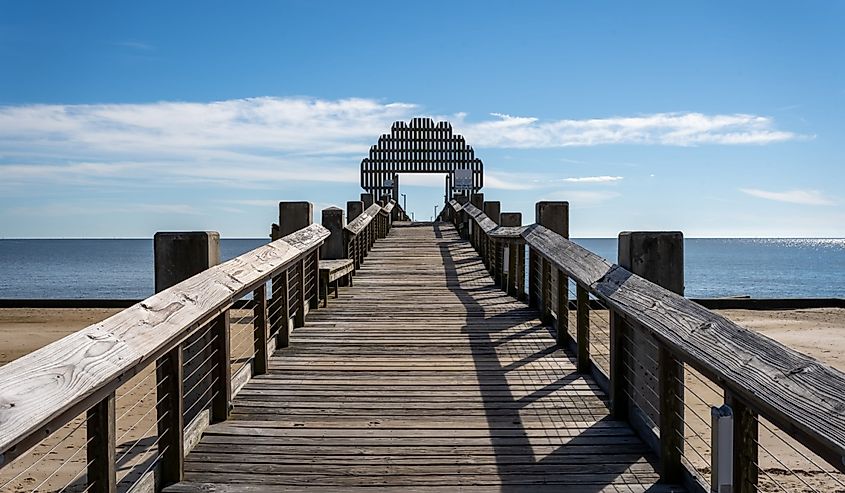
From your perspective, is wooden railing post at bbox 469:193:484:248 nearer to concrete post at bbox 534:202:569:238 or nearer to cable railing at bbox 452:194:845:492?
concrete post at bbox 534:202:569:238

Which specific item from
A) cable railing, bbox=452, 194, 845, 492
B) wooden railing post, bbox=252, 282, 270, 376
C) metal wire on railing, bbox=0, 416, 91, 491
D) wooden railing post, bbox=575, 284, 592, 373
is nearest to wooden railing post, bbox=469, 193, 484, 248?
metal wire on railing, bbox=0, 416, 91, 491

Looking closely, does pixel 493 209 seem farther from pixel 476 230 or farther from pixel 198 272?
pixel 198 272

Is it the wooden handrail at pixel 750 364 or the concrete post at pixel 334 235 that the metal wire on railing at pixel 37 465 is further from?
the wooden handrail at pixel 750 364

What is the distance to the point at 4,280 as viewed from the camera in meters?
70.8

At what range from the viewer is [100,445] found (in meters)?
2.77

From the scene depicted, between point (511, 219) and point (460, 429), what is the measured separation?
7.22 meters

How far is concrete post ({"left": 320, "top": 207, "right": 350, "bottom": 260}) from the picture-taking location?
1050 centimetres

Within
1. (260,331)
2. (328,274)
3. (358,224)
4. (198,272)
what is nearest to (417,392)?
(260,331)

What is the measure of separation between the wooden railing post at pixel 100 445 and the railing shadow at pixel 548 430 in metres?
1.72

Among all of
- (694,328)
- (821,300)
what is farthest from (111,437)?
(821,300)

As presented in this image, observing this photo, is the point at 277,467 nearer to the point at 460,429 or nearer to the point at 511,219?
the point at 460,429

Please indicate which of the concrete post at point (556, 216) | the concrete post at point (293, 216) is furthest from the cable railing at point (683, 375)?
the concrete post at point (293, 216)

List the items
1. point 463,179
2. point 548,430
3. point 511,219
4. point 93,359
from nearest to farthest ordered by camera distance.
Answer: point 93,359
point 548,430
point 511,219
point 463,179

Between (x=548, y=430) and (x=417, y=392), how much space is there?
1.07 metres
